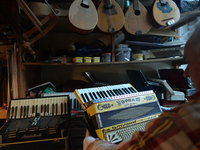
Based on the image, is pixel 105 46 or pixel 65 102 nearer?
pixel 65 102

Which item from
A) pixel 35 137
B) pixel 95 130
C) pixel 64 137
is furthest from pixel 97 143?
pixel 35 137

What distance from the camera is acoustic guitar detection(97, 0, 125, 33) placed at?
1.14 meters

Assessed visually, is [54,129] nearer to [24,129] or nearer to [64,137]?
[64,137]

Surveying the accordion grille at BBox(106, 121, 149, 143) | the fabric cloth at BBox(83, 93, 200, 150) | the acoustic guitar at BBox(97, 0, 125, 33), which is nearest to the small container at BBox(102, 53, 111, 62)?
the acoustic guitar at BBox(97, 0, 125, 33)

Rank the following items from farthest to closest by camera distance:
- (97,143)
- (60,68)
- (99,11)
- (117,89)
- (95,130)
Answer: (60,68) → (99,11) → (117,89) → (95,130) → (97,143)

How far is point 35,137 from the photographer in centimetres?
73

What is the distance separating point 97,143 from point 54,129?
350mm

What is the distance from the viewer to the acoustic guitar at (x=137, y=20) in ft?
3.94

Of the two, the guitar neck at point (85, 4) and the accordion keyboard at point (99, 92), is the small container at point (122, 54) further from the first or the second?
the guitar neck at point (85, 4)

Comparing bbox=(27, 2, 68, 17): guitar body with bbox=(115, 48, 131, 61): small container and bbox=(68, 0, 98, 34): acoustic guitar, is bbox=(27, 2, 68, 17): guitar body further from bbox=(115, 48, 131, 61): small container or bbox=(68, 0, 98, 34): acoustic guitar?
bbox=(115, 48, 131, 61): small container

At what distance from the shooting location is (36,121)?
0.81m

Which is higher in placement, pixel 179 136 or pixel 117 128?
pixel 179 136

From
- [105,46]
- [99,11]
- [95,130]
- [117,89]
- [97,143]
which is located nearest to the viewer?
[97,143]

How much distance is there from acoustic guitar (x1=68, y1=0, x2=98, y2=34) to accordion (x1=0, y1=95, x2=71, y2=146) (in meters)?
0.64
